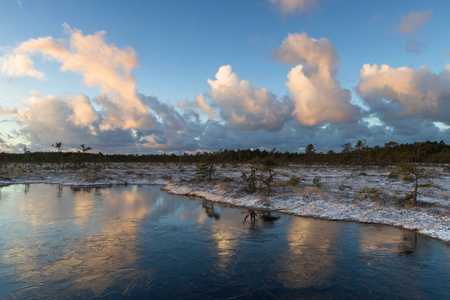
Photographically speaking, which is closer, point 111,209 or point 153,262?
point 153,262

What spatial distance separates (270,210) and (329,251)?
450 inches

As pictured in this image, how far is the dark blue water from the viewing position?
966 centimetres

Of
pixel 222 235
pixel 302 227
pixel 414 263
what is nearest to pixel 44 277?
pixel 222 235

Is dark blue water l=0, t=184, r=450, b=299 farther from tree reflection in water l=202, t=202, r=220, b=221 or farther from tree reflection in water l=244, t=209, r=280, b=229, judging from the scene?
tree reflection in water l=202, t=202, r=220, b=221

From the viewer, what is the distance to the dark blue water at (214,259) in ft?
31.7

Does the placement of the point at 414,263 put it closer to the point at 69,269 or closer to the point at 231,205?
the point at 69,269

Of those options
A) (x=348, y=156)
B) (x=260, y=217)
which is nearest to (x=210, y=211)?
(x=260, y=217)

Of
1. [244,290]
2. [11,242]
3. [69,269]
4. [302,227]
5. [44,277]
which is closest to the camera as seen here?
[244,290]

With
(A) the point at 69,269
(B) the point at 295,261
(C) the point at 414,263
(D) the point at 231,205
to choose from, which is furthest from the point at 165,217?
(C) the point at 414,263

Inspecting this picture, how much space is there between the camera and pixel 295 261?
40.3ft

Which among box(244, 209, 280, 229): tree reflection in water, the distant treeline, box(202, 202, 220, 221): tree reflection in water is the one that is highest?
the distant treeline

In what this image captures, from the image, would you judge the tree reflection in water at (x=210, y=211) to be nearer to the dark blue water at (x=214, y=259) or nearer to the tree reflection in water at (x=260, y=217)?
the dark blue water at (x=214, y=259)

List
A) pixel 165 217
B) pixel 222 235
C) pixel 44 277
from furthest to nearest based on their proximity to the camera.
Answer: pixel 165 217, pixel 222 235, pixel 44 277

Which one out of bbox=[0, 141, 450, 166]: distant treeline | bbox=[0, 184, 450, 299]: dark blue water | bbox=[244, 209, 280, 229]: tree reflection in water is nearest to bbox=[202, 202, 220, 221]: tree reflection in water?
bbox=[0, 184, 450, 299]: dark blue water
